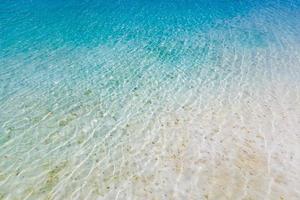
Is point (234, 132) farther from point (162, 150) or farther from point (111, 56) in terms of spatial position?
point (111, 56)

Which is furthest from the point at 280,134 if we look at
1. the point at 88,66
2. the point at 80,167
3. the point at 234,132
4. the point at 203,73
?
the point at 88,66

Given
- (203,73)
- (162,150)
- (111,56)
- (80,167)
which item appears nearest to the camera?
(80,167)

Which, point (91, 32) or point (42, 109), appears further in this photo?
point (91, 32)

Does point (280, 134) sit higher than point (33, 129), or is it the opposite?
point (280, 134)

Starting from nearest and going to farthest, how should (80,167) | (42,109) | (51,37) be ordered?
(80,167)
(42,109)
(51,37)

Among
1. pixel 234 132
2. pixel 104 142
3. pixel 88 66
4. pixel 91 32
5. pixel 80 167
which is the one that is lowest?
pixel 80 167

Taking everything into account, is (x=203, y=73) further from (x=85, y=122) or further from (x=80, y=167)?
(x=80, y=167)
